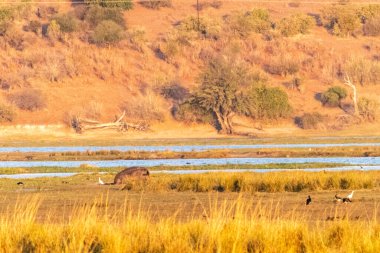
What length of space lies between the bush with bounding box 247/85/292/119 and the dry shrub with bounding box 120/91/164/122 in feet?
18.2

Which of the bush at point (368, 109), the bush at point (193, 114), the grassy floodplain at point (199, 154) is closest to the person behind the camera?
the grassy floodplain at point (199, 154)

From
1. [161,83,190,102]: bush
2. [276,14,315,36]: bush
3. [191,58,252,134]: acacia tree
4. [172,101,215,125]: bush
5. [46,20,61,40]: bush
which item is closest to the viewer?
[191,58,252,134]: acacia tree

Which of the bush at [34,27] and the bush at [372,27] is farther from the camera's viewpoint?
the bush at [34,27]

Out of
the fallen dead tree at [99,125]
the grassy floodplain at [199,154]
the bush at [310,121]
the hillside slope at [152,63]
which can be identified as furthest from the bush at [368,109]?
the grassy floodplain at [199,154]

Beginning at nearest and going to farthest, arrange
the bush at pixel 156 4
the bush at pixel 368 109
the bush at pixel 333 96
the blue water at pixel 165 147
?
the blue water at pixel 165 147 → the bush at pixel 368 109 → the bush at pixel 333 96 → the bush at pixel 156 4

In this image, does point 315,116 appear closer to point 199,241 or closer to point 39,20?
point 39,20

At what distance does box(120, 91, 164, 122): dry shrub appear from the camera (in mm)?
60719

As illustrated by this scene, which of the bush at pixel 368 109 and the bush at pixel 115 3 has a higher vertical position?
the bush at pixel 115 3

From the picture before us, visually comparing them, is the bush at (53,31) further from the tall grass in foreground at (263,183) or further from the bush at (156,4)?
the tall grass in foreground at (263,183)

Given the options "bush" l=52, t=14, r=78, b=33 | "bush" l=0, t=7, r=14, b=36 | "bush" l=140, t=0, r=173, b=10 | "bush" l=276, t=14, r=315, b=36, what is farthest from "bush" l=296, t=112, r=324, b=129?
"bush" l=0, t=7, r=14, b=36

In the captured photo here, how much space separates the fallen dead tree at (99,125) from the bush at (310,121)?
923 cm

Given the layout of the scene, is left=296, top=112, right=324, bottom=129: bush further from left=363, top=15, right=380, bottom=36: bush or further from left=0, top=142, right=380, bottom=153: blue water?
left=363, top=15, right=380, bottom=36: bush

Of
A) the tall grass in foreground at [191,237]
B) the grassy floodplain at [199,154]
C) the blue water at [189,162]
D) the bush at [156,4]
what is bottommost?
the grassy floodplain at [199,154]

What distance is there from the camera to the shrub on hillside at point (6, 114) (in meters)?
59.4
